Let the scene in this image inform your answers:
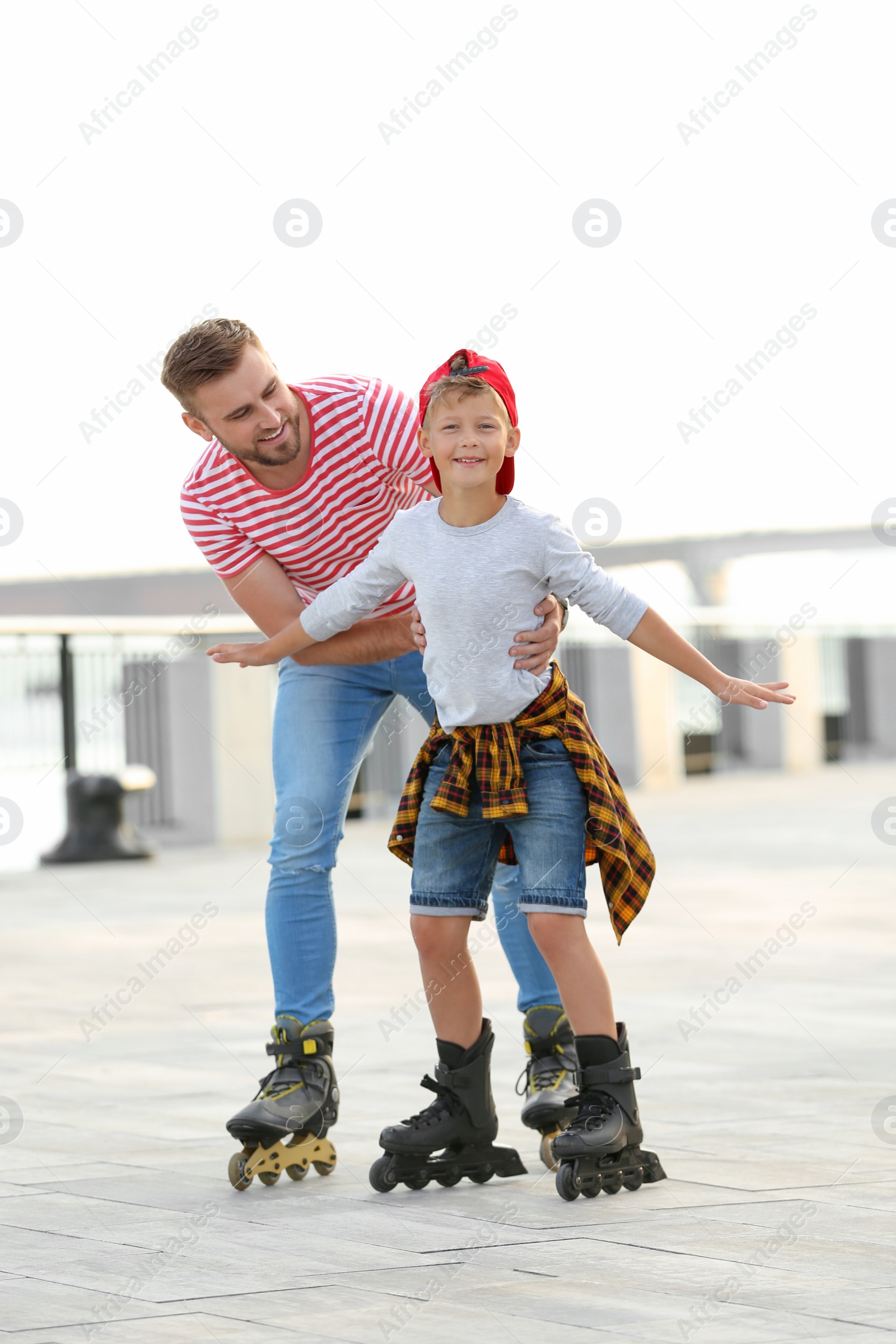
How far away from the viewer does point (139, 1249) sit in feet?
8.93

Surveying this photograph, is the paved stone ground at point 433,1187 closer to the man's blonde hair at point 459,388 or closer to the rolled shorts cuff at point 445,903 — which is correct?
the rolled shorts cuff at point 445,903

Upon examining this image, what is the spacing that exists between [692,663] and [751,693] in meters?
0.12

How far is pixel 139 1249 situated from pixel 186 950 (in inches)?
180

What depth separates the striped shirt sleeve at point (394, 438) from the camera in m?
3.50

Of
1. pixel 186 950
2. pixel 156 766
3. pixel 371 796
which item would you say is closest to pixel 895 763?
pixel 371 796

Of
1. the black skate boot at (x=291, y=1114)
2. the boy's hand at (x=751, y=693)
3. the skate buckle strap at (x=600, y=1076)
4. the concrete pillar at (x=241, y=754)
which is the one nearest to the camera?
the boy's hand at (x=751, y=693)

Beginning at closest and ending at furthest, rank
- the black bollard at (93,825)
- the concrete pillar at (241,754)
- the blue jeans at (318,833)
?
the blue jeans at (318,833)
the black bollard at (93,825)
the concrete pillar at (241,754)

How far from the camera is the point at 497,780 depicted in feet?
10.2

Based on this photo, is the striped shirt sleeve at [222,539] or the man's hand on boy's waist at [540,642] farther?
the striped shirt sleeve at [222,539]

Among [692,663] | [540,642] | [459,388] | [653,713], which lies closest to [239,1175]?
[540,642]

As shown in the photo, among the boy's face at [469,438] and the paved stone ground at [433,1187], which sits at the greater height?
the boy's face at [469,438]

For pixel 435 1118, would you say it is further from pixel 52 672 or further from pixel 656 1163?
pixel 52 672

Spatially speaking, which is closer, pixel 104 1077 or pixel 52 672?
pixel 104 1077

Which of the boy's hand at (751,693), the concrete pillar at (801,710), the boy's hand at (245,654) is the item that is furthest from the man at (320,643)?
the concrete pillar at (801,710)
